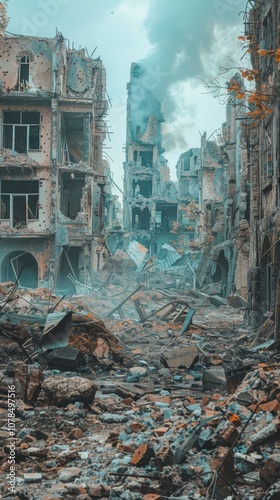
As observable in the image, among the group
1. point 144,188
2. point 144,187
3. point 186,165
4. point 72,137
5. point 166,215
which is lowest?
point 166,215

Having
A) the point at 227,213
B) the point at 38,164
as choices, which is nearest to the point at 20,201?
the point at 38,164

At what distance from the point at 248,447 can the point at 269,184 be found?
10.2m

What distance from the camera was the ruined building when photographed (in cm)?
1271

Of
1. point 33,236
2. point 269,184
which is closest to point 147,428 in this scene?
point 269,184

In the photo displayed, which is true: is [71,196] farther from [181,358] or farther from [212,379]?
[212,379]

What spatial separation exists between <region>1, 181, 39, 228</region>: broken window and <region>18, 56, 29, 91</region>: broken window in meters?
5.46

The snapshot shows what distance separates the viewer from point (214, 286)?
30656 mm

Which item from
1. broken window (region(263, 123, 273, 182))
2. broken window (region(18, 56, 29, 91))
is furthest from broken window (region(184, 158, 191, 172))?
broken window (region(263, 123, 273, 182))

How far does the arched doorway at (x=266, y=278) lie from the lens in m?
13.7

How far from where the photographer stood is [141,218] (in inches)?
2333

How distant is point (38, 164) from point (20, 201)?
108 inches

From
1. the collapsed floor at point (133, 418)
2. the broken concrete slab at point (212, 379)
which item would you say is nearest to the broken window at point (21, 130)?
the collapsed floor at point (133, 418)

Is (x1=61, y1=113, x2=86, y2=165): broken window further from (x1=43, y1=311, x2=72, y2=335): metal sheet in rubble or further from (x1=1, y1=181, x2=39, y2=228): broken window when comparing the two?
(x1=43, y1=311, x2=72, y2=335): metal sheet in rubble

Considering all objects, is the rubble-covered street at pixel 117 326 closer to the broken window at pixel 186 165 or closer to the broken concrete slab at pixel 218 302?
Answer: the broken concrete slab at pixel 218 302
